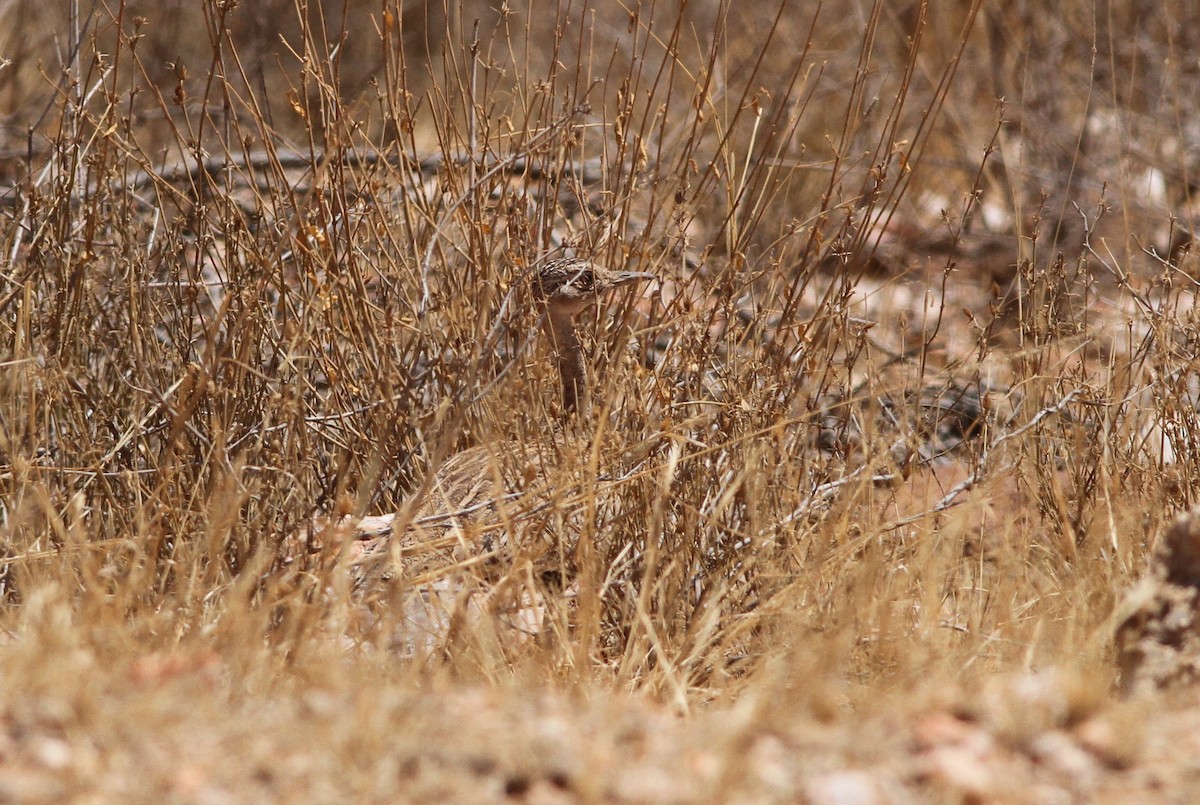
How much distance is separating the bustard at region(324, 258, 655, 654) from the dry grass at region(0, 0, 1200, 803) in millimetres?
79

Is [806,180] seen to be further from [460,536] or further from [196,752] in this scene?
[196,752]

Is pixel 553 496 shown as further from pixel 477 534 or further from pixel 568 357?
pixel 568 357

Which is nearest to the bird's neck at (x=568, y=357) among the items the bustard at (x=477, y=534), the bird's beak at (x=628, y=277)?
the bustard at (x=477, y=534)

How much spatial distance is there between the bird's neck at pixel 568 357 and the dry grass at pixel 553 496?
74mm

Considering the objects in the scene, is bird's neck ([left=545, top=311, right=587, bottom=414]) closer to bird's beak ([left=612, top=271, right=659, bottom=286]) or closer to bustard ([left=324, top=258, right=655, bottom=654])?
bustard ([left=324, top=258, right=655, bottom=654])

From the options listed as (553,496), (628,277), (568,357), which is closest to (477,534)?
(553,496)

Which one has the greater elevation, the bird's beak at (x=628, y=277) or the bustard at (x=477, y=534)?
the bird's beak at (x=628, y=277)

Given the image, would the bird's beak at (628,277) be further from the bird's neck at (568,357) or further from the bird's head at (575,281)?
the bird's neck at (568,357)

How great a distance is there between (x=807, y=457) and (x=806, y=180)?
3898mm

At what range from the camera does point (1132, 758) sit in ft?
6.09

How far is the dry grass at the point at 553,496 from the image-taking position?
1.84m

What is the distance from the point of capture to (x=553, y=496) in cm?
286

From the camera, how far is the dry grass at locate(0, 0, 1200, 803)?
1.84m

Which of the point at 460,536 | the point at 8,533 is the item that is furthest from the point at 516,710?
the point at 8,533
